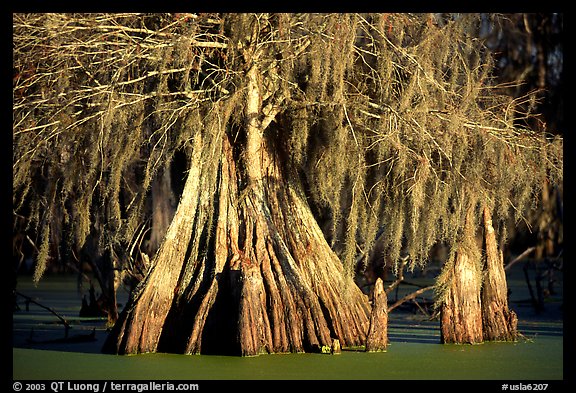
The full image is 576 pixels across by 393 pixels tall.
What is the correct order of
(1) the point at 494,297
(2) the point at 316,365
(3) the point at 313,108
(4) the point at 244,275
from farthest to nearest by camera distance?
1. (1) the point at 494,297
2. (3) the point at 313,108
3. (4) the point at 244,275
4. (2) the point at 316,365

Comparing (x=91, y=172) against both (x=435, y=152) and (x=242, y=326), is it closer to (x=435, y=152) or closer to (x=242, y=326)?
(x=242, y=326)

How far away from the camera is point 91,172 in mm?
13320

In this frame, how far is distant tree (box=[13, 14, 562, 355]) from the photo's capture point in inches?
509

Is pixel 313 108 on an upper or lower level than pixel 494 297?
upper

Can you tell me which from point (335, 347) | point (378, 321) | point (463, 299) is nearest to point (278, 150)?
point (378, 321)

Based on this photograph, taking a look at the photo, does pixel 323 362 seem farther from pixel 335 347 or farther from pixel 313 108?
pixel 313 108

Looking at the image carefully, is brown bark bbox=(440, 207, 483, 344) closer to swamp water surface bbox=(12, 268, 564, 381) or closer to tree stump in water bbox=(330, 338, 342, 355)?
swamp water surface bbox=(12, 268, 564, 381)

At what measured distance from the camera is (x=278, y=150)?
1412 centimetres

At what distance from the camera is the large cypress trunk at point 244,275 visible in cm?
1287

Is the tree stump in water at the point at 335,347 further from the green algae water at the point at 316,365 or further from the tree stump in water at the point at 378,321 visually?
the tree stump in water at the point at 378,321

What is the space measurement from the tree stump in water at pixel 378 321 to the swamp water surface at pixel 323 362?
18 cm

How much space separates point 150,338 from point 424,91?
3.77 m

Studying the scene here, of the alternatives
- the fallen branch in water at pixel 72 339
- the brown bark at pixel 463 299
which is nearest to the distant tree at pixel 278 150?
the brown bark at pixel 463 299

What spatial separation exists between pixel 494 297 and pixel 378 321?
1606 mm
